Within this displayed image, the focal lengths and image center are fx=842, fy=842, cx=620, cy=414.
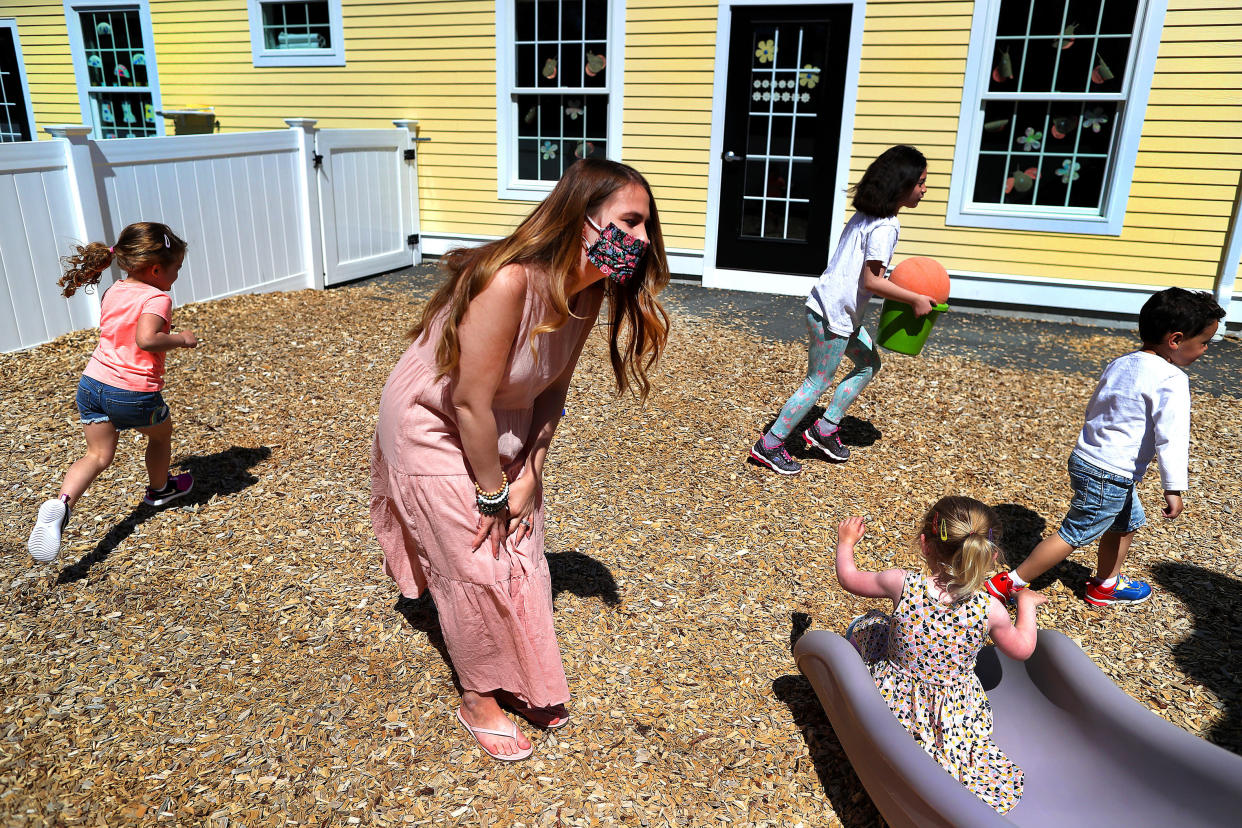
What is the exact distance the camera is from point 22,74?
1216 centimetres

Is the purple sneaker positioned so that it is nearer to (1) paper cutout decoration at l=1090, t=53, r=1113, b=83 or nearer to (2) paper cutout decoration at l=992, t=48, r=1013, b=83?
(2) paper cutout decoration at l=992, t=48, r=1013, b=83

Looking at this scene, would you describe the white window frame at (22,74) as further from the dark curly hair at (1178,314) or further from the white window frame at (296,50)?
the dark curly hair at (1178,314)

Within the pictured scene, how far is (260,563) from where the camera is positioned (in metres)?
3.56

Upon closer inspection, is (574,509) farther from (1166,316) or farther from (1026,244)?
(1026,244)

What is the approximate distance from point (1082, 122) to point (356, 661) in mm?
7716

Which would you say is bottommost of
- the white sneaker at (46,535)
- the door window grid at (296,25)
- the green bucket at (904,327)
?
the white sneaker at (46,535)

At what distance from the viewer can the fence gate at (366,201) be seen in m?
8.45

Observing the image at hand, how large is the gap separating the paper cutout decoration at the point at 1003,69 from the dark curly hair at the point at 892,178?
436cm

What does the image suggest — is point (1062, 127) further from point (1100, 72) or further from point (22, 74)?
point (22, 74)

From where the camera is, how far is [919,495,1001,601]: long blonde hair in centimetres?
227

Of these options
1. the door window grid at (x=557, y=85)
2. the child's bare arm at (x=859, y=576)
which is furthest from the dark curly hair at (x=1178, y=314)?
the door window grid at (x=557, y=85)

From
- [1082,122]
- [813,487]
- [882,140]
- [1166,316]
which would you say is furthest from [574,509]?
[1082,122]

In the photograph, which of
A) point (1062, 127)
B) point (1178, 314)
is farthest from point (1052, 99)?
point (1178, 314)

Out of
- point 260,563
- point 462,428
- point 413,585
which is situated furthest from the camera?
point 260,563
